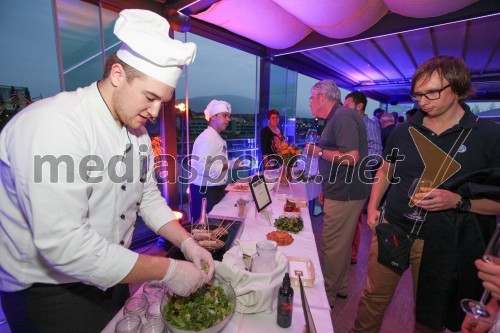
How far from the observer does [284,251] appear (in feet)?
4.99

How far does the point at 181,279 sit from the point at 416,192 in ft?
4.10

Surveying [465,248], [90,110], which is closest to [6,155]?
[90,110]

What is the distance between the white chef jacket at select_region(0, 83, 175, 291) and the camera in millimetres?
744

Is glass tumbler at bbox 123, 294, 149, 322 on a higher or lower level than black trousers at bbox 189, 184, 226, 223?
higher

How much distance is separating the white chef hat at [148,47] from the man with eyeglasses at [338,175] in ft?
5.19

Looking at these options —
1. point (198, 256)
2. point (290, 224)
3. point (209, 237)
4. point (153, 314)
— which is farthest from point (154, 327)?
point (290, 224)

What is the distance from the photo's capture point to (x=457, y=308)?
1380 mm

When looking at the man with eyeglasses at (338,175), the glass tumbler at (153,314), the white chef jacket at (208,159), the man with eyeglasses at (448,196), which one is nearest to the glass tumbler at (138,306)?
the glass tumbler at (153,314)

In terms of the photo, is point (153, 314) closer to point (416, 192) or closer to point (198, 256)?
point (198, 256)

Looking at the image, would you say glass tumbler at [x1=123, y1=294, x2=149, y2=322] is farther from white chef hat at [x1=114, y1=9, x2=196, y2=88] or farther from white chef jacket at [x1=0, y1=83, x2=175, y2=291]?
white chef hat at [x1=114, y1=9, x2=196, y2=88]

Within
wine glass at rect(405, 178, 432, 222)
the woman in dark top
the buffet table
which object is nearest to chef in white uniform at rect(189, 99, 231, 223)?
the buffet table

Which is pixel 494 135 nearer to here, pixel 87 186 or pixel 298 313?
pixel 298 313

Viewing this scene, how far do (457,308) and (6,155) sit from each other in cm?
220

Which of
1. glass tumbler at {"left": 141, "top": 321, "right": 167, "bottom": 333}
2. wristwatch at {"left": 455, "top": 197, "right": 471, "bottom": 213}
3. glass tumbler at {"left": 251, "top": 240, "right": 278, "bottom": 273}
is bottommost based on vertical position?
glass tumbler at {"left": 141, "top": 321, "right": 167, "bottom": 333}
